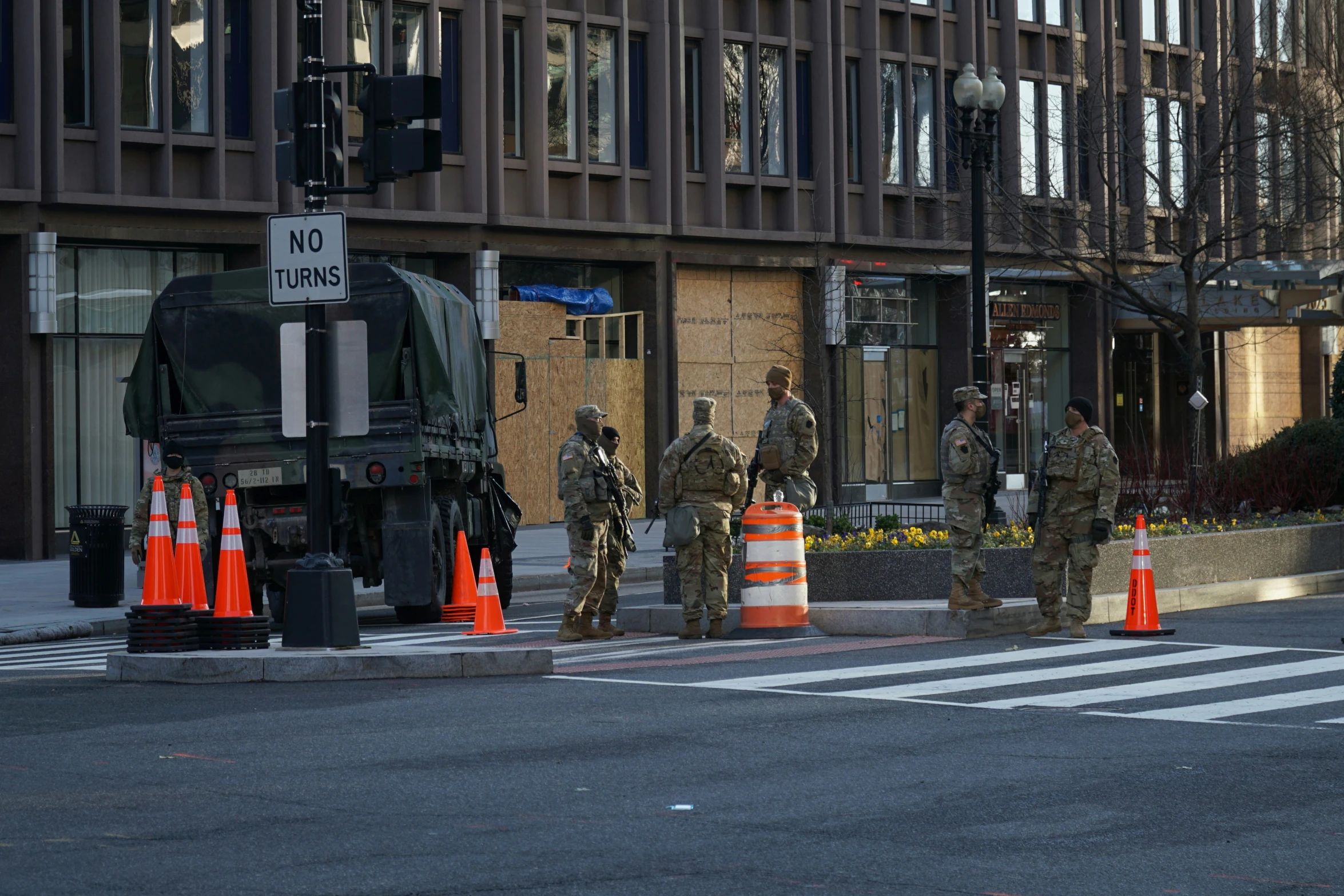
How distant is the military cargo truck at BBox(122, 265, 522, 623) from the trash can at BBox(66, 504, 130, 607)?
2.17 meters

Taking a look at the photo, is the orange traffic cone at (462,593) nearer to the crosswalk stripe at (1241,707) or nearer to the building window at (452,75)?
the crosswalk stripe at (1241,707)

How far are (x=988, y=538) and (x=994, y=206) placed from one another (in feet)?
56.3

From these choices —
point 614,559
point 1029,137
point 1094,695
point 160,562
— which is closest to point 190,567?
point 160,562

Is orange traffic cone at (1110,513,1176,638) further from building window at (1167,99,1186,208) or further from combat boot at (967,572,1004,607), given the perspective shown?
building window at (1167,99,1186,208)

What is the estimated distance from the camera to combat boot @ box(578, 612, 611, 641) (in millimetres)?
16078

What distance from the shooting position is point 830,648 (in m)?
14.8

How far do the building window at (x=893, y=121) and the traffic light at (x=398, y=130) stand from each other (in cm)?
2534

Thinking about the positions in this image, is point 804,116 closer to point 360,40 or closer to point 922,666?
point 360,40

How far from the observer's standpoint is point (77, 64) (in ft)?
90.7

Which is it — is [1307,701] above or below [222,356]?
below

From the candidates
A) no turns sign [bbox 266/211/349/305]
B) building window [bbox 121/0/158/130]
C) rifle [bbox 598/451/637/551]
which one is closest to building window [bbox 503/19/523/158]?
building window [bbox 121/0/158/130]

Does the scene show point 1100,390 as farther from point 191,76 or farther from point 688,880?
point 688,880

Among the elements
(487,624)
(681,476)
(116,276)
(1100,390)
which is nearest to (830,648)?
(681,476)

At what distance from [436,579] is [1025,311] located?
990 inches
